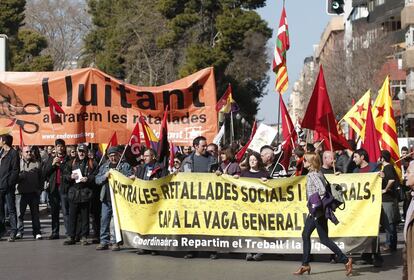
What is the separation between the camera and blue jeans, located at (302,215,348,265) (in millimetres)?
10867

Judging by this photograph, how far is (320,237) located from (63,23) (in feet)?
187

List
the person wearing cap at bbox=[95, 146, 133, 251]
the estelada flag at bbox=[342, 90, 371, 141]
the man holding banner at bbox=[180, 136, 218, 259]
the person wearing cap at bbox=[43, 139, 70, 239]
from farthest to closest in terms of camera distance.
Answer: the estelada flag at bbox=[342, 90, 371, 141] < the person wearing cap at bbox=[43, 139, 70, 239] < the man holding banner at bbox=[180, 136, 218, 259] < the person wearing cap at bbox=[95, 146, 133, 251]

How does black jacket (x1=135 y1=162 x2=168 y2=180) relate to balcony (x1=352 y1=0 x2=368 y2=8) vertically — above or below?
below

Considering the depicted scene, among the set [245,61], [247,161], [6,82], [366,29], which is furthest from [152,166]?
[366,29]

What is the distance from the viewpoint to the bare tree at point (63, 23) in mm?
65438

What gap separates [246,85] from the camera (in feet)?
176

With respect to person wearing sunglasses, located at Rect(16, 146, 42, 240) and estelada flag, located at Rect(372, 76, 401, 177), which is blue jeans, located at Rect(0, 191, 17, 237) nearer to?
person wearing sunglasses, located at Rect(16, 146, 42, 240)

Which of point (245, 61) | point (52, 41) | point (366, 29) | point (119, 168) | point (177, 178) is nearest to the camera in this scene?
point (177, 178)

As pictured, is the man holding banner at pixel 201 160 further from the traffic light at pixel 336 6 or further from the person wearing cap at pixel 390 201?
the traffic light at pixel 336 6

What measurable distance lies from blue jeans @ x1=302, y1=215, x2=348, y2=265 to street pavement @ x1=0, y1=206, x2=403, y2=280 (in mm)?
242

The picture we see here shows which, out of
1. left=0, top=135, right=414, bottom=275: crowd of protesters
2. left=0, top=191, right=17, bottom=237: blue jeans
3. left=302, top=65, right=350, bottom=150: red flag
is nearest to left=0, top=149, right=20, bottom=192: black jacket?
left=0, top=135, right=414, bottom=275: crowd of protesters

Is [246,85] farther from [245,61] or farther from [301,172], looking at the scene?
[301,172]

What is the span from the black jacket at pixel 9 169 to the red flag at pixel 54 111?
979mm

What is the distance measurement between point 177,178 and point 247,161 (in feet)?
3.41
